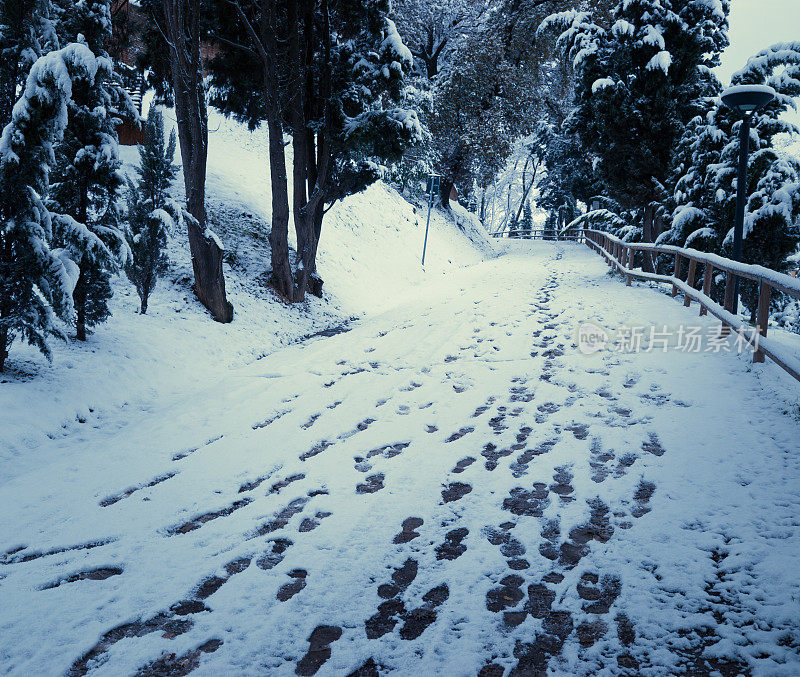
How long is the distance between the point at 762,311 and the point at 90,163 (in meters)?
7.89

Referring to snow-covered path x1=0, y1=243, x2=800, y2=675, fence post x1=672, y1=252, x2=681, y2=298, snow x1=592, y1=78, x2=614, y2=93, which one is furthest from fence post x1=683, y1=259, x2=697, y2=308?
snow x1=592, y1=78, x2=614, y2=93

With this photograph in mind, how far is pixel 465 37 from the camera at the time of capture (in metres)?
25.5

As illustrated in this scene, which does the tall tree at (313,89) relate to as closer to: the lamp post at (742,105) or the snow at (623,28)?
the lamp post at (742,105)

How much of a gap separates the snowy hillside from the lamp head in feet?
26.1

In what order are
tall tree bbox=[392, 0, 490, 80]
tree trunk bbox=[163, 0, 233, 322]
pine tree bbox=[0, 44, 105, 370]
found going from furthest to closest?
tall tree bbox=[392, 0, 490, 80]
tree trunk bbox=[163, 0, 233, 322]
pine tree bbox=[0, 44, 105, 370]

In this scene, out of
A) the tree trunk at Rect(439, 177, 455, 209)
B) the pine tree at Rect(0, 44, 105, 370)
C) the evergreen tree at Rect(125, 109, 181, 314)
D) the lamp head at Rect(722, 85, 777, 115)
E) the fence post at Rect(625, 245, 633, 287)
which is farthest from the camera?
the tree trunk at Rect(439, 177, 455, 209)

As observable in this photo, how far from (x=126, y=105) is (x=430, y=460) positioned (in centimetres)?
652

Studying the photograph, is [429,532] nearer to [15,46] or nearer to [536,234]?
[15,46]

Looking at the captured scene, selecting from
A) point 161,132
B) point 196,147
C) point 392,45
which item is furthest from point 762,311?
point 392,45

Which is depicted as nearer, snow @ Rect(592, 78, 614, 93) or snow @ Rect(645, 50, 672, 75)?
snow @ Rect(645, 50, 672, 75)

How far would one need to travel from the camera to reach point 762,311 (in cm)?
564

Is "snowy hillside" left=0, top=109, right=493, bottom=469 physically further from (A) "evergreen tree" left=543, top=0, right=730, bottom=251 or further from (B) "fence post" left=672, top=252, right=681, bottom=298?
(A) "evergreen tree" left=543, top=0, right=730, bottom=251

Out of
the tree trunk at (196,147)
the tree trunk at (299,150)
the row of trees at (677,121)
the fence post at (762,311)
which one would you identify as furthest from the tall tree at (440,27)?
the fence post at (762,311)

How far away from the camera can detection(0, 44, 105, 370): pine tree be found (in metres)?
5.39
